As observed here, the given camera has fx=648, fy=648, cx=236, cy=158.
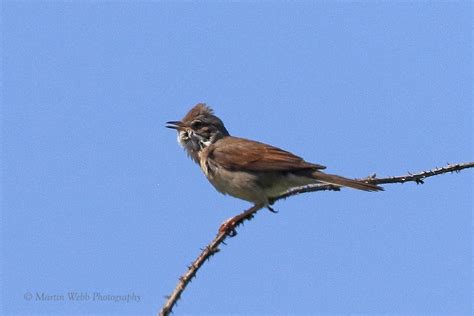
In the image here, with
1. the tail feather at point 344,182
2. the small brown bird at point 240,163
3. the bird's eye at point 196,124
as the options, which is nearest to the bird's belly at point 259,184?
the small brown bird at point 240,163

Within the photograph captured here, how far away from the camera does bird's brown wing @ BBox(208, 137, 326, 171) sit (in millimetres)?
7254

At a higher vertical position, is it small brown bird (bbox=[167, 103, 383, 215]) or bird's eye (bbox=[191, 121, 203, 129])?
bird's eye (bbox=[191, 121, 203, 129])

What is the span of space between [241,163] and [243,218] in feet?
2.67

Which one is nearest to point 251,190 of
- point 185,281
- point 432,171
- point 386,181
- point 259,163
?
point 259,163

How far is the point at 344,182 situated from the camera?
21.1 feet

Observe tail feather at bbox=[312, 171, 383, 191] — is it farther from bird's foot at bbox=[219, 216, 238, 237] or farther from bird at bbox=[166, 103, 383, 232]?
bird's foot at bbox=[219, 216, 238, 237]

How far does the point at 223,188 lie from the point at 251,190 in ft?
1.39

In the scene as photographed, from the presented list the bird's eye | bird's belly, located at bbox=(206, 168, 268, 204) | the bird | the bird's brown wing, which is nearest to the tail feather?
the bird

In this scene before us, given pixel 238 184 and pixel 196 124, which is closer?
pixel 238 184

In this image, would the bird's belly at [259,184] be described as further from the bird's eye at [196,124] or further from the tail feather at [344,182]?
the bird's eye at [196,124]

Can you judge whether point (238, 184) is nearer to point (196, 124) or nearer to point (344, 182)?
point (196, 124)

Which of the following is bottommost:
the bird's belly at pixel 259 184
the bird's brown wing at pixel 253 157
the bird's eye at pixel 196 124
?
the bird's belly at pixel 259 184

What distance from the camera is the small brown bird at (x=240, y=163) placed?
7215 mm

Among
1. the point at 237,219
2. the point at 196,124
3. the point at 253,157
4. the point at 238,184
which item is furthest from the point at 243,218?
the point at 196,124
